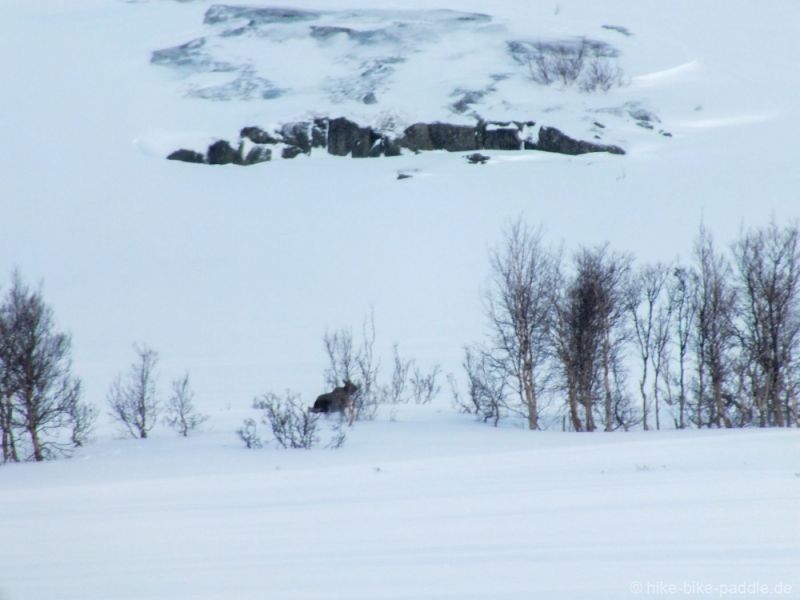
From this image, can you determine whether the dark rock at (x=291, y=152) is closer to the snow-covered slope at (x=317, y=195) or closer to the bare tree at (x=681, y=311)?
the snow-covered slope at (x=317, y=195)

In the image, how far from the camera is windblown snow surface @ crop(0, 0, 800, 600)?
5871mm

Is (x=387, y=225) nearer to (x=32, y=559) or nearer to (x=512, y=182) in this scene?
(x=512, y=182)

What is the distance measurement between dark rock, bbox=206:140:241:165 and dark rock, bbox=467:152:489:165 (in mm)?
17196

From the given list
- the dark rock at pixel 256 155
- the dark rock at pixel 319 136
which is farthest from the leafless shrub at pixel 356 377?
the dark rock at pixel 319 136

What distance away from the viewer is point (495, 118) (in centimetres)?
5603

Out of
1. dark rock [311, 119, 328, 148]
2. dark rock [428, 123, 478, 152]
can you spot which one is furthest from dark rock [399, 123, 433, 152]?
dark rock [311, 119, 328, 148]

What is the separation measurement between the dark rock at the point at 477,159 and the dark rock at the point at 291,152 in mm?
12870

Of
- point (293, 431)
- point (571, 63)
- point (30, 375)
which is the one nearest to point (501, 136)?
point (571, 63)

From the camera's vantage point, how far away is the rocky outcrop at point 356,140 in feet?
181

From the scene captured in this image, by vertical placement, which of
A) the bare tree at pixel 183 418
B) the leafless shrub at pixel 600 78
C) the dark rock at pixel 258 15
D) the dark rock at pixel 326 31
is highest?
the dark rock at pixel 258 15

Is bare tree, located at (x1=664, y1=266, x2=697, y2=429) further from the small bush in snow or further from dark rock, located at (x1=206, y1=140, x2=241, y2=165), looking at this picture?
dark rock, located at (x1=206, y1=140, x2=241, y2=165)

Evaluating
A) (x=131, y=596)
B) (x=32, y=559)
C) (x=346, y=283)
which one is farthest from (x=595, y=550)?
(x=346, y=283)

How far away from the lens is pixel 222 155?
2170 inches

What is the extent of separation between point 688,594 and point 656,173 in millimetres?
46900
